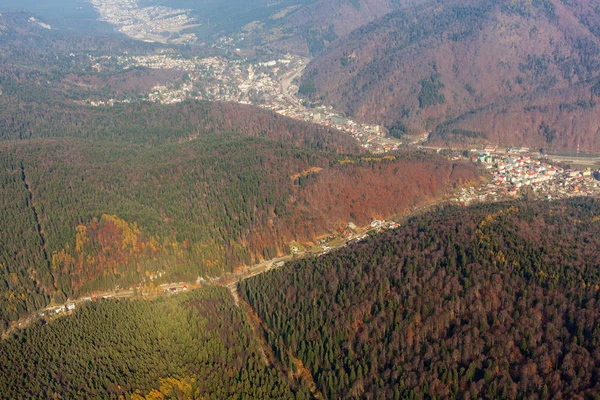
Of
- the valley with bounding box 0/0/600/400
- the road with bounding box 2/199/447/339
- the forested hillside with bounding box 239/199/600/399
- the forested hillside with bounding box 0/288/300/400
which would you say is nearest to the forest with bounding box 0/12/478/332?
the valley with bounding box 0/0/600/400

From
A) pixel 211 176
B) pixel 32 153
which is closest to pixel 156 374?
pixel 211 176

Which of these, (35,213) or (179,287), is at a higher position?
(35,213)

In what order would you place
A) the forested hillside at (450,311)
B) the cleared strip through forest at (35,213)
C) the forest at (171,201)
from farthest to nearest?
the cleared strip through forest at (35,213)
the forest at (171,201)
the forested hillside at (450,311)

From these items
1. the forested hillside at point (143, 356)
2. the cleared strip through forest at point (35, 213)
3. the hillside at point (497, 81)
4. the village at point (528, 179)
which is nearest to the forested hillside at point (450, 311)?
the forested hillside at point (143, 356)

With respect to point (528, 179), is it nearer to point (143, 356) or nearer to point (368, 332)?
point (368, 332)

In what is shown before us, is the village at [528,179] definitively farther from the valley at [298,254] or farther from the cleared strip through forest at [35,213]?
the cleared strip through forest at [35,213]

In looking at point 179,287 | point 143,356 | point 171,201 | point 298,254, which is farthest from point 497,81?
point 143,356
